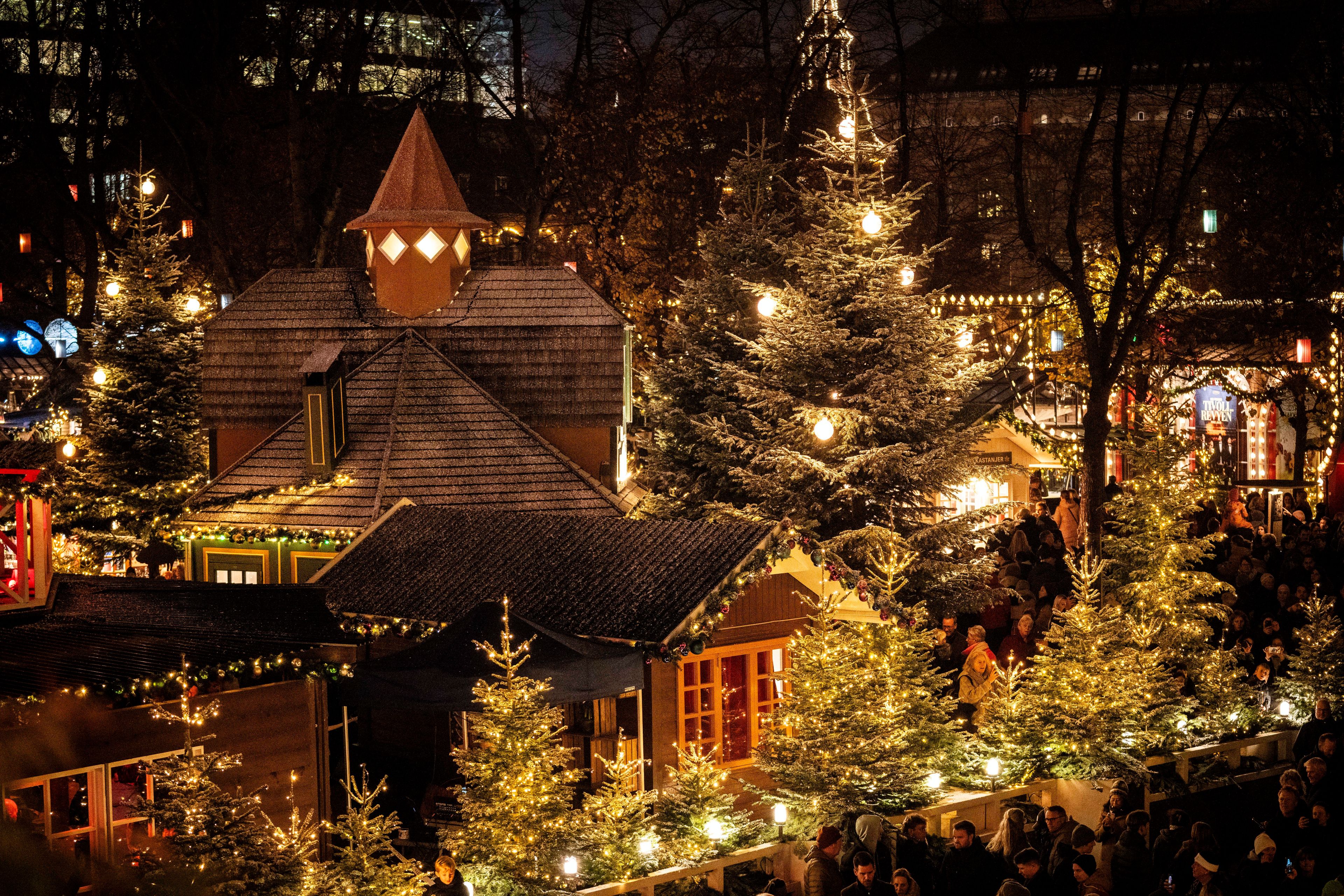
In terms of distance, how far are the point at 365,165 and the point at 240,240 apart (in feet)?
14.3

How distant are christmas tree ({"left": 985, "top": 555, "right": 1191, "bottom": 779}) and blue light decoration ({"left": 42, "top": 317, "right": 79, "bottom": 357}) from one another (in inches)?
833

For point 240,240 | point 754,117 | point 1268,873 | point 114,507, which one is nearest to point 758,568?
point 1268,873

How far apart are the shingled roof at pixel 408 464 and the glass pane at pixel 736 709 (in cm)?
637

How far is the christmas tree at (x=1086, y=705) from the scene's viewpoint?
13422mm

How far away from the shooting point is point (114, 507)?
79.4 ft

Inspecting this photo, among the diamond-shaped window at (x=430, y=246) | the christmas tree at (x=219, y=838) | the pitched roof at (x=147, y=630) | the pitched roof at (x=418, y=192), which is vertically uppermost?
the pitched roof at (x=418, y=192)

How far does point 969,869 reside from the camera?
34.6ft

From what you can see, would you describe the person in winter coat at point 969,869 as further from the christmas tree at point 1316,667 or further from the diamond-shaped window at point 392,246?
the diamond-shaped window at point 392,246

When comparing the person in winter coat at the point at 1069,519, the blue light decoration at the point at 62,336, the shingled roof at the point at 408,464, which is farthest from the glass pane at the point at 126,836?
the blue light decoration at the point at 62,336

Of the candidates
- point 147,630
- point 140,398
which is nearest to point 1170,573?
point 147,630

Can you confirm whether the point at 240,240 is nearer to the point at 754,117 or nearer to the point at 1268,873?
the point at 754,117

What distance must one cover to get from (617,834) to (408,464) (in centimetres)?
1080

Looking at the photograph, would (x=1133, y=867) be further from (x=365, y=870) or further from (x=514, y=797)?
(x=365, y=870)

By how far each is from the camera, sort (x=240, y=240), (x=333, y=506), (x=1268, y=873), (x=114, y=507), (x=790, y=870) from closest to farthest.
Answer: (x=1268, y=873) → (x=790, y=870) → (x=333, y=506) → (x=114, y=507) → (x=240, y=240)
